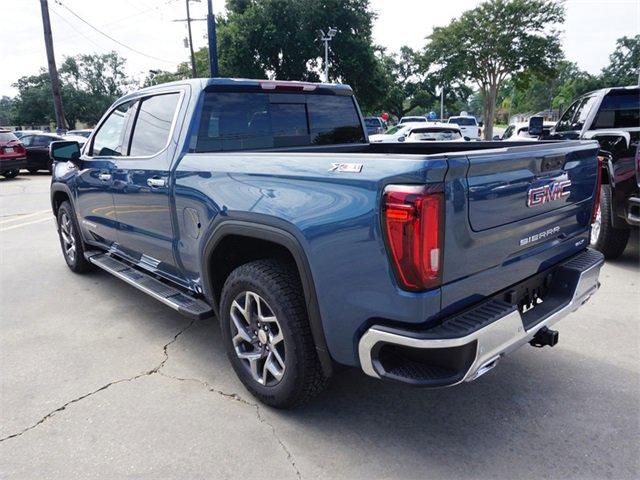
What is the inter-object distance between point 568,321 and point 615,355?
2.05ft

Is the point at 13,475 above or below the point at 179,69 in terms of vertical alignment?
below

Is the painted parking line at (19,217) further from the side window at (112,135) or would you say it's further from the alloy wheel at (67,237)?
the side window at (112,135)

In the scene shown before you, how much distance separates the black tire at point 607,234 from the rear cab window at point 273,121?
2.94m

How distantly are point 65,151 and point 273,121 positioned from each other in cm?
228

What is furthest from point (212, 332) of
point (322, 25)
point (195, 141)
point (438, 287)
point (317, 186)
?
point (322, 25)

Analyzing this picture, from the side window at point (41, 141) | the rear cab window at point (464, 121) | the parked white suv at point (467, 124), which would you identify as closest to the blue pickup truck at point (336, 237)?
the side window at point (41, 141)

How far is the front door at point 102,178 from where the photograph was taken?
13.9ft

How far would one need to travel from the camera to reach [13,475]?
239 centimetres

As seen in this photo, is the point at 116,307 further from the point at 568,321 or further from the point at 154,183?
the point at 568,321

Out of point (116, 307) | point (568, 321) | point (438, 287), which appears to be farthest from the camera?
point (116, 307)

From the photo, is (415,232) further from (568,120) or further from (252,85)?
(568,120)

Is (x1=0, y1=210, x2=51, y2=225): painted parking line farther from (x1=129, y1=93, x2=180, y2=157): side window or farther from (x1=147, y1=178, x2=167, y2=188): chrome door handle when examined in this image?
(x1=147, y1=178, x2=167, y2=188): chrome door handle

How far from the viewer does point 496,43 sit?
2698 cm

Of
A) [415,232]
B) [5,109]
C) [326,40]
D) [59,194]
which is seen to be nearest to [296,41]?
[326,40]
